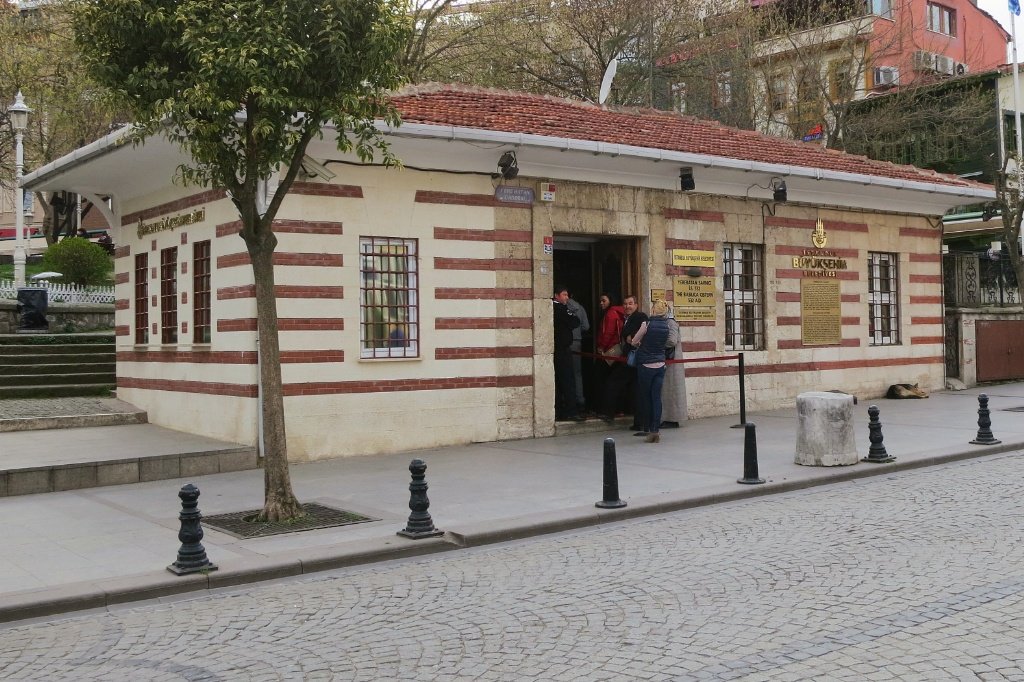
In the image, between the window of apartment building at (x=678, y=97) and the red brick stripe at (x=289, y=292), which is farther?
the window of apartment building at (x=678, y=97)

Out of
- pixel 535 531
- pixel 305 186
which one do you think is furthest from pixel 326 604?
pixel 305 186

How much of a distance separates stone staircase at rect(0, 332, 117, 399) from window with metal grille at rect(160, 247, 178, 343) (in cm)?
268

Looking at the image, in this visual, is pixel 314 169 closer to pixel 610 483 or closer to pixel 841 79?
pixel 610 483

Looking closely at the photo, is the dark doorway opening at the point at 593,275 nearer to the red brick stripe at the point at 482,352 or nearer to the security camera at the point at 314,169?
the red brick stripe at the point at 482,352

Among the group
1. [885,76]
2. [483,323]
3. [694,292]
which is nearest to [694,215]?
[694,292]

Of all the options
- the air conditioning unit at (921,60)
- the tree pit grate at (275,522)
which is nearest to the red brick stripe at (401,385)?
the tree pit grate at (275,522)

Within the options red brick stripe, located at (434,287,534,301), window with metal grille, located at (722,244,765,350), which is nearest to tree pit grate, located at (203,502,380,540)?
red brick stripe, located at (434,287,534,301)

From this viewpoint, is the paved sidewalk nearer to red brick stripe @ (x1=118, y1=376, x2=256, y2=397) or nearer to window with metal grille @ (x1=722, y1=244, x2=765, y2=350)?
red brick stripe @ (x1=118, y1=376, x2=256, y2=397)

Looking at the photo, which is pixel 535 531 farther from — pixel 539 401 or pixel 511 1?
pixel 511 1

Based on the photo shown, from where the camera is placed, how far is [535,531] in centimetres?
848

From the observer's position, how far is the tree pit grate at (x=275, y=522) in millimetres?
8523

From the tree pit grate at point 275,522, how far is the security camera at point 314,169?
4.76 metres

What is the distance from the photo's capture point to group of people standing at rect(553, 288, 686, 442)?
13.9 metres

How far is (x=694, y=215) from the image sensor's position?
16.3m
